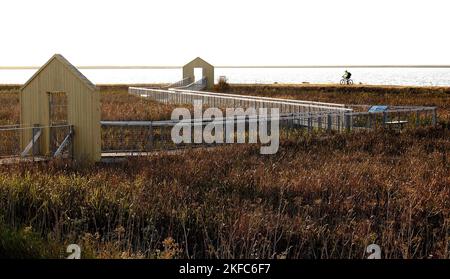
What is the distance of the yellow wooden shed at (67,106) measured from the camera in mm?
16375

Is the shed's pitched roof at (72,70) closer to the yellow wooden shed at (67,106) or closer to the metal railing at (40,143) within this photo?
the yellow wooden shed at (67,106)

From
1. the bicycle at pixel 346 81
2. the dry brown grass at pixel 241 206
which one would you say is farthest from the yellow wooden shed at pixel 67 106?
the bicycle at pixel 346 81

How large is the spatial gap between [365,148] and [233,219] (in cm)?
887

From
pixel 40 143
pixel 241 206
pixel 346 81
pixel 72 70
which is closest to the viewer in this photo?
pixel 241 206

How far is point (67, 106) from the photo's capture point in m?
16.8

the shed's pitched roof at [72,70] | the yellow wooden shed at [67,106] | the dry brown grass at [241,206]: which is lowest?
the dry brown grass at [241,206]

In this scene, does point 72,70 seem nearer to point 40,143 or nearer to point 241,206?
point 40,143

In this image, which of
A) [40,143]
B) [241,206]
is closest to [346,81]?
[40,143]

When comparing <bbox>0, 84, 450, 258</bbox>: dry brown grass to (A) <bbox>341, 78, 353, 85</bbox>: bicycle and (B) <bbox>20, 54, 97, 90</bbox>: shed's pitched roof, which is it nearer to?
(B) <bbox>20, 54, 97, 90</bbox>: shed's pitched roof

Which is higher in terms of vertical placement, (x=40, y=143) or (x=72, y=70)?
(x=72, y=70)

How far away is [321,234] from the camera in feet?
28.2

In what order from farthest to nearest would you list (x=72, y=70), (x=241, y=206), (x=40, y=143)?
1. (x=40, y=143)
2. (x=72, y=70)
3. (x=241, y=206)

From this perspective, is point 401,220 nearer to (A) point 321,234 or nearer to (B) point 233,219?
(A) point 321,234
